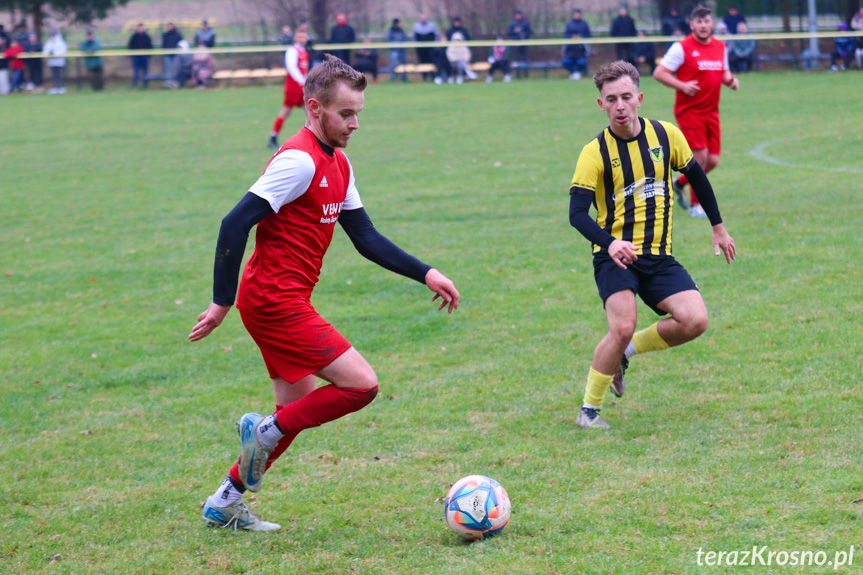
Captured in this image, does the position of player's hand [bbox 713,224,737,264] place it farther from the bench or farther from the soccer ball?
the bench

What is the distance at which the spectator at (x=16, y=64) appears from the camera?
31578mm

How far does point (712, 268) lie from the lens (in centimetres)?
880

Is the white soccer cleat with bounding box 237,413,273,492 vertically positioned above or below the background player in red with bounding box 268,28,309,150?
below

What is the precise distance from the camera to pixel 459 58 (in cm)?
2958

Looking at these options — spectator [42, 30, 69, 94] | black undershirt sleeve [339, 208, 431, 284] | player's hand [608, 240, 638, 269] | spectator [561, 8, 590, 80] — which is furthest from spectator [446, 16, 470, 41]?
black undershirt sleeve [339, 208, 431, 284]

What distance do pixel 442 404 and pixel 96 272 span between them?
550 centimetres

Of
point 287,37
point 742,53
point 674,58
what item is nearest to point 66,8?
point 287,37

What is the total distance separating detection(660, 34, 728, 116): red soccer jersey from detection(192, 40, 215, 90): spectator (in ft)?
80.0

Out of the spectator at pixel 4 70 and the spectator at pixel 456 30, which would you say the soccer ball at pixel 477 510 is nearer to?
the spectator at pixel 456 30

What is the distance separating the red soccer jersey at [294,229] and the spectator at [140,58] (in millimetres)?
30499

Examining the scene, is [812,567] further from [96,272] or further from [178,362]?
[96,272]

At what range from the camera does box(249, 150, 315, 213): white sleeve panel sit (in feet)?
13.1

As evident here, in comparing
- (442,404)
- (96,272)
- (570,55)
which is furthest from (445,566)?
(570,55)

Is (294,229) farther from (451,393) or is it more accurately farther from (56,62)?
(56,62)
